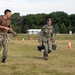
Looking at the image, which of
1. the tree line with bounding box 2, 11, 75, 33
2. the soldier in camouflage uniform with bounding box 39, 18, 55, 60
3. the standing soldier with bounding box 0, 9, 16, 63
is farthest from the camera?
the tree line with bounding box 2, 11, 75, 33

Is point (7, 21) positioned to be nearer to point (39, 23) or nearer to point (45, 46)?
point (45, 46)

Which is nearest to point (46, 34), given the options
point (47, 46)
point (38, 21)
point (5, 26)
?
point (47, 46)

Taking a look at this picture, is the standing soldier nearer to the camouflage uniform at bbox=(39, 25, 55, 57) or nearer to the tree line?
the camouflage uniform at bbox=(39, 25, 55, 57)

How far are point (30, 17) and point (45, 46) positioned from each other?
15423 centimetres

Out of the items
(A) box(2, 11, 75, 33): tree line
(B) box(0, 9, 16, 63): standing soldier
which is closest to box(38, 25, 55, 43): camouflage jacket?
(B) box(0, 9, 16, 63): standing soldier

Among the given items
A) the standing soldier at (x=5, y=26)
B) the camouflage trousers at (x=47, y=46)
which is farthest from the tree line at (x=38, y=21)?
the standing soldier at (x=5, y=26)

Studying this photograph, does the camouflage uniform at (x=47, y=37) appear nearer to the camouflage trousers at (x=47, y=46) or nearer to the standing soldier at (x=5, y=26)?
the camouflage trousers at (x=47, y=46)

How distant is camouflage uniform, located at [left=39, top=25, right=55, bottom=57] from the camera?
45.9 ft

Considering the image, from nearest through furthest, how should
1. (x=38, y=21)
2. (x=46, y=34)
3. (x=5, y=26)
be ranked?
(x=5, y=26) → (x=46, y=34) → (x=38, y=21)

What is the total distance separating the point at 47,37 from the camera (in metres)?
14.1

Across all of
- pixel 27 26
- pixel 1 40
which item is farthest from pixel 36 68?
pixel 27 26

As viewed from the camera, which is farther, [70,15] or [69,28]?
[70,15]

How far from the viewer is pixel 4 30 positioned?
11.7 metres

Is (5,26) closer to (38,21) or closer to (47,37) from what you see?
(47,37)
